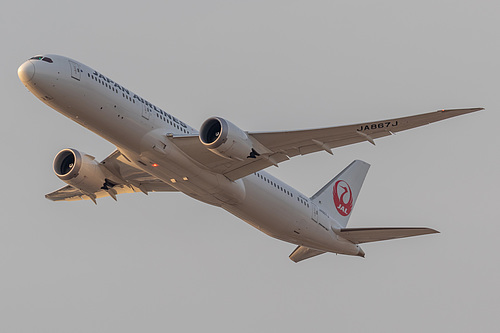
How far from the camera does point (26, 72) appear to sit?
3142cm

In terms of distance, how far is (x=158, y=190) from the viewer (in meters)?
41.0

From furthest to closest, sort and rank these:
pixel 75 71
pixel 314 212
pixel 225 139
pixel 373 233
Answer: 1. pixel 314 212
2. pixel 373 233
3. pixel 225 139
4. pixel 75 71

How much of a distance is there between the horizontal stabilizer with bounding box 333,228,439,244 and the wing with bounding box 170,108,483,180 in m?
7.26

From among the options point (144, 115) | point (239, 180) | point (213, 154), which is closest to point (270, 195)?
point (239, 180)

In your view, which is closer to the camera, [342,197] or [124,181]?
[124,181]

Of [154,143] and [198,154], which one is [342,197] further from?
[154,143]

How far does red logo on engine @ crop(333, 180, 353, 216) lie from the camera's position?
4516 cm

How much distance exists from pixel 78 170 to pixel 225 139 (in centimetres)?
927

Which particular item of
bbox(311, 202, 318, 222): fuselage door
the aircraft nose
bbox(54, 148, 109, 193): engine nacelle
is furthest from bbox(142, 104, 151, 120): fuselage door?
bbox(311, 202, 318, 222): fuselage door

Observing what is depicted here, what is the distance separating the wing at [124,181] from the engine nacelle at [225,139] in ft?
17.7

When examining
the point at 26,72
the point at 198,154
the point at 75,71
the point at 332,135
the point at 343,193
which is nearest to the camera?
the point at 26,72

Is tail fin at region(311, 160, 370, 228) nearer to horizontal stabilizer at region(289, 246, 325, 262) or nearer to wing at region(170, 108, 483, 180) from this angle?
horizontal stabilizer at region(289, 246, 325, 262)

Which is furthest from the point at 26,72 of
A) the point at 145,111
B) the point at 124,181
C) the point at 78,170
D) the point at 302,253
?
the point at 302,253

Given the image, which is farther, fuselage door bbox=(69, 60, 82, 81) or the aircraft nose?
fuselage door bbox=(69, 60, 82, 81)
